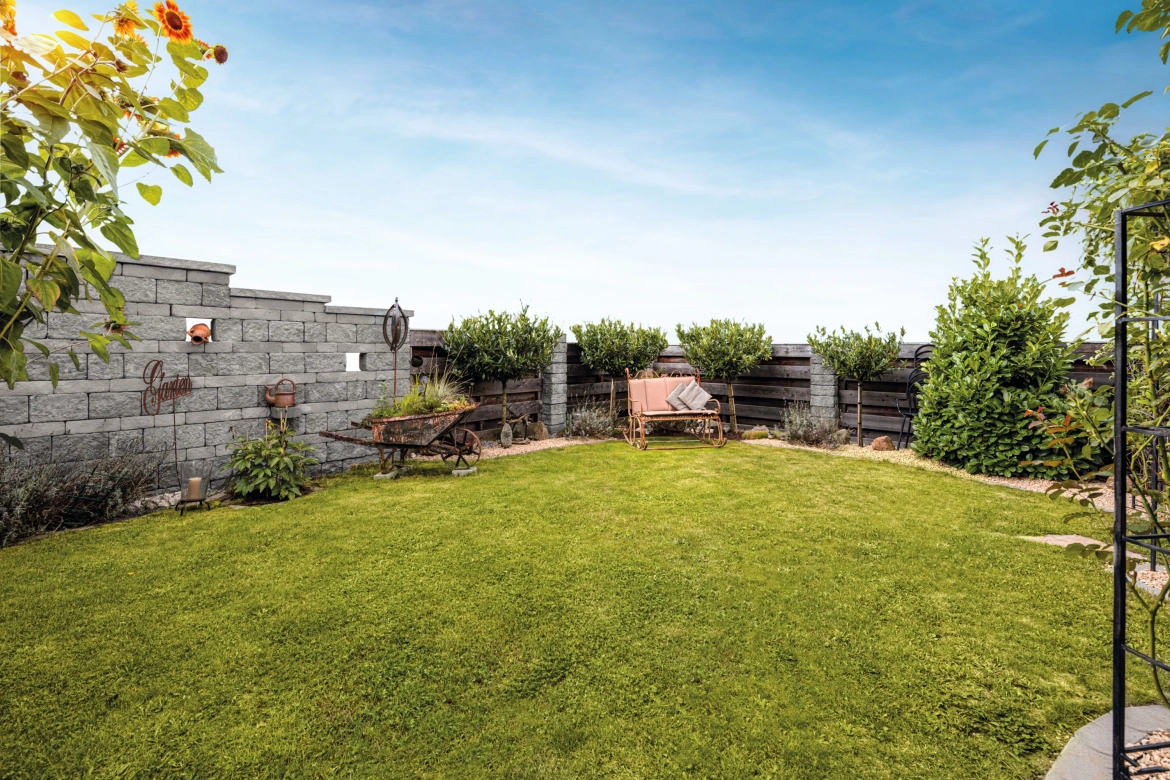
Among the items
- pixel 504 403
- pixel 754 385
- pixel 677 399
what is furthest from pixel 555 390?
pixel 754 385

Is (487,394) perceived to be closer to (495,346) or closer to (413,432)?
(495,346)

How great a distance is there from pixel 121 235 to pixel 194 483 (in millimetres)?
4223

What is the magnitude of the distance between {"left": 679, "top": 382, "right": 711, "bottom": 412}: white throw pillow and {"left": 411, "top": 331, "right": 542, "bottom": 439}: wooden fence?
2183 mm

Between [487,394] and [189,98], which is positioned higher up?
[189,98]

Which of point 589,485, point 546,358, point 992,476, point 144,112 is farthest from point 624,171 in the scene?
point 144,112

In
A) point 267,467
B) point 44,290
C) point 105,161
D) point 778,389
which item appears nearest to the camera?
point 105,161

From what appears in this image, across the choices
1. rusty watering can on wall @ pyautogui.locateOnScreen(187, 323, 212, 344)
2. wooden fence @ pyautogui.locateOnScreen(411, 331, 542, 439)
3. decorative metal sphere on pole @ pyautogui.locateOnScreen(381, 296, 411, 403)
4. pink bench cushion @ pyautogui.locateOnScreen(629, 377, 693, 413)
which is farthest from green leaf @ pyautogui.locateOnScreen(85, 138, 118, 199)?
pink bench cushion @ pyautogui.locateOnScreen(629, 377, 693, 413)

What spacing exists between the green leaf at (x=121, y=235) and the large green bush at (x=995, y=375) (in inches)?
263

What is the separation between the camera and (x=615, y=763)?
172 cm

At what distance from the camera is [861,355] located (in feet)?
23.5

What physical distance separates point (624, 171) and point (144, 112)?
7429 mm

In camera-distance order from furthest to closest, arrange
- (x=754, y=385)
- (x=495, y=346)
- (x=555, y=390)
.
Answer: (x=754, y=385) → (x=555, y=390) → (x=495, y=346)

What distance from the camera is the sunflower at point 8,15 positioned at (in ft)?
2.76

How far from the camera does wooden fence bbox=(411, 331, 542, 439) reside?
22.8 feet
